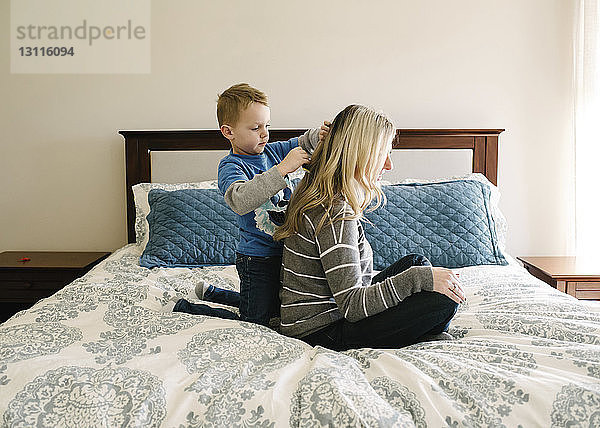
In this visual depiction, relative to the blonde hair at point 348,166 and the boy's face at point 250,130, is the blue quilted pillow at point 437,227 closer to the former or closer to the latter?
the boy's face at point 250,130

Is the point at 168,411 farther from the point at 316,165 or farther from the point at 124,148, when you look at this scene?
the point at 124,148

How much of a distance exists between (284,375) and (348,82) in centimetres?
217

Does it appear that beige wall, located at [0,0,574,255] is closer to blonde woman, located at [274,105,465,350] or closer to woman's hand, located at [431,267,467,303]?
blonde woman, located at [274,105,465,350]

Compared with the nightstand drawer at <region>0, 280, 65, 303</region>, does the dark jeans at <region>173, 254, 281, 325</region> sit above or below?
above

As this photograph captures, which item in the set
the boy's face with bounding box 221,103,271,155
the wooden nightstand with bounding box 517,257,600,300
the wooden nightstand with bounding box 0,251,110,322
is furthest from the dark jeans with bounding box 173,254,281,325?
the wooden nightstand with bounding box 517,257,600,300

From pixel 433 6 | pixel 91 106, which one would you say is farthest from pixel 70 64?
pixel 433 6

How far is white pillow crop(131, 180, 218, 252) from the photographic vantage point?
2.96 m

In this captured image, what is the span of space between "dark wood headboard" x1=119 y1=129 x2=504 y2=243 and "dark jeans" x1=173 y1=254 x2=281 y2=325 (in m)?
1.35

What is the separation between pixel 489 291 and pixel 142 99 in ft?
6.68

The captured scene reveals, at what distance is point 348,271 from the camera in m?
1.54

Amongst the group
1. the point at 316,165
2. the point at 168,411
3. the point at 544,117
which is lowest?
the point at 168,411

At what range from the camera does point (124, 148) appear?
10.8 feet

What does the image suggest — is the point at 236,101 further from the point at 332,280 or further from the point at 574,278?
the point at 574,278

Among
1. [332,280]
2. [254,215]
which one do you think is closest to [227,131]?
[254,215]
